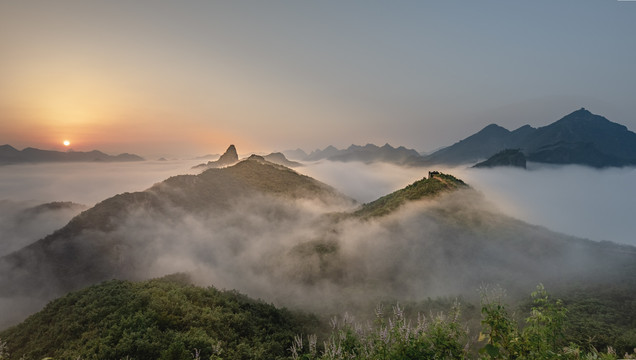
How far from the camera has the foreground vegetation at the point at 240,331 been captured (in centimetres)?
683

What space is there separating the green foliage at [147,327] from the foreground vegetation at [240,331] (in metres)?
0.08

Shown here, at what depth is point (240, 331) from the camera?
25.6 m

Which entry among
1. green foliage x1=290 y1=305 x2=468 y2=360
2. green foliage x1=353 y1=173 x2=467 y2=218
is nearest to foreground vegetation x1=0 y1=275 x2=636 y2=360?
green foliage x1=290 y1=305 x2=468 y2=360

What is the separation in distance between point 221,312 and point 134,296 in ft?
27.1

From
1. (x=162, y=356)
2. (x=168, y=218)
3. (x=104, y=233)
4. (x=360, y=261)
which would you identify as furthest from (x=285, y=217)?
(x=162, y=356)

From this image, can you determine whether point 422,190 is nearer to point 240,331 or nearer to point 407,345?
point 240,331

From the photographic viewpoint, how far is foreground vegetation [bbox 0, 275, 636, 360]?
6.83m

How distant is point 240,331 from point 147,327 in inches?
322

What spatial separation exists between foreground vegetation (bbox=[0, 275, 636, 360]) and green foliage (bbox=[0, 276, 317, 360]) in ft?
0.26

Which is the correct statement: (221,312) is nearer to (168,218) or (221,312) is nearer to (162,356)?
(162,356)

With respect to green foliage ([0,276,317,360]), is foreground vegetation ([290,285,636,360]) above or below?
above

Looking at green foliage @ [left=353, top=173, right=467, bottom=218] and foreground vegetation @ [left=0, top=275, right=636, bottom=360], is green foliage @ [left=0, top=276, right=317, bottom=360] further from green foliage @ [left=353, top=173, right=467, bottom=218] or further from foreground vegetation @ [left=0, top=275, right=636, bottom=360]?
green foliage @ [left=353, top=173, right=467, bottom=218]

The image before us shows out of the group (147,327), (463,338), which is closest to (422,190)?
(147,327)

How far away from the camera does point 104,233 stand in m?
87.4
